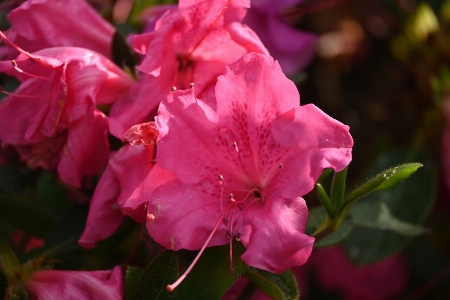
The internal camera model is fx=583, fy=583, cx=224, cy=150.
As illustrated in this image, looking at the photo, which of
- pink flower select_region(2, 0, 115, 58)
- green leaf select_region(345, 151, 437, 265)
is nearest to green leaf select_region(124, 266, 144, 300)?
pink flower select_region(2, 0, 115, 58)

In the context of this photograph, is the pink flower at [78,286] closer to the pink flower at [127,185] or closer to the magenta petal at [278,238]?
the pink flower at [127,185]

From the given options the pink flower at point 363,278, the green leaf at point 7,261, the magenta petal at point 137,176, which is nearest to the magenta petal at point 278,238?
the magenta petal at point 137,176

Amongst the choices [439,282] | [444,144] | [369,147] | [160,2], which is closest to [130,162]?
[160,2]

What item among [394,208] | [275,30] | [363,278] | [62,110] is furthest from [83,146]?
[363,278]

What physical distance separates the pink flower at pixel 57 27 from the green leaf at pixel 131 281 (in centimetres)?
36

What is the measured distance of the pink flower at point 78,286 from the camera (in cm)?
71

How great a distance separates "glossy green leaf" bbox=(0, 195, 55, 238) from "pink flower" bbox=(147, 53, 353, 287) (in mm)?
336

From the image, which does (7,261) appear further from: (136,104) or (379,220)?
(379,220)

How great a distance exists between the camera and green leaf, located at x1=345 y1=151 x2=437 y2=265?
1157 mm

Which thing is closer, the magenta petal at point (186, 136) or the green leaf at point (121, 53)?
the magenta petal at point (186, 136)

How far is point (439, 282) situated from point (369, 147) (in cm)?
44

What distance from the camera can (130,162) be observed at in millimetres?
719

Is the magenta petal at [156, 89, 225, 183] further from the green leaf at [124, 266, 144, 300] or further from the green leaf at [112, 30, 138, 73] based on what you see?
the green leaf at [112, 30, 138, 73]

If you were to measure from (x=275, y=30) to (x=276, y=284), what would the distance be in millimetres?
626
